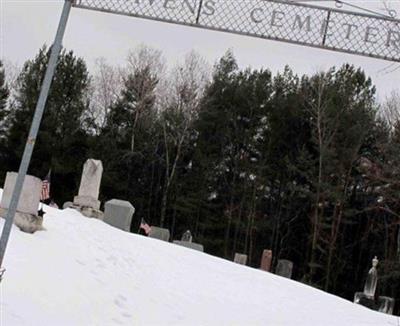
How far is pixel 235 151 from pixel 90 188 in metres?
23.3

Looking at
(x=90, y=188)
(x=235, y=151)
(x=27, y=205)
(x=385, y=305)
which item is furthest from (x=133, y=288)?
(x=235, y=151)

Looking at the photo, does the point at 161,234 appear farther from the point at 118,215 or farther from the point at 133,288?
the point at 133,288

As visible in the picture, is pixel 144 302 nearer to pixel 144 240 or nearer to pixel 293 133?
pixel 144 240

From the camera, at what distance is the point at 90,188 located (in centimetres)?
1456

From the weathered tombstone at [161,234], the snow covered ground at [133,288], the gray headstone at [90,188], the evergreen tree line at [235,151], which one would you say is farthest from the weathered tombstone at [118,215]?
the evergreen tree line at [235,151]

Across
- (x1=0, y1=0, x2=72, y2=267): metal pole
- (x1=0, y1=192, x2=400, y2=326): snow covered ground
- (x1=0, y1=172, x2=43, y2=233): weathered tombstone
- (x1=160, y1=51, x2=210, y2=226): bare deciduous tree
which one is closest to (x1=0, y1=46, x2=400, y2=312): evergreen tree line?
(x1=160, y1=51, x2=210, y2=226): bare deciduous tree

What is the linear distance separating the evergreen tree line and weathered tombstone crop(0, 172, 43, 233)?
25.0 meters

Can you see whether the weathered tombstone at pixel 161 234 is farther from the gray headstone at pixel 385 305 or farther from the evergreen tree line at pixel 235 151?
the evergreen tree line at pixel 235 151

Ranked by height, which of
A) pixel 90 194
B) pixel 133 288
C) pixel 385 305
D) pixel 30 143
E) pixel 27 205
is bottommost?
pixel 385 305

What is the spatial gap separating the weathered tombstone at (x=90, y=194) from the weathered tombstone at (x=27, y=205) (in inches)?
185

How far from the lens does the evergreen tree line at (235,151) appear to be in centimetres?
3391

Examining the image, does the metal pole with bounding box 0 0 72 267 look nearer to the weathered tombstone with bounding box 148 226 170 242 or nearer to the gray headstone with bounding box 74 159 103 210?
the gray headstone with bounding box 74 159 103 210

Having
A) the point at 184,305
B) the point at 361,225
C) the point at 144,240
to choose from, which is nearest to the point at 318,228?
the point at 361,225

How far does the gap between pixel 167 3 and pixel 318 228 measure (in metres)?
29.1
